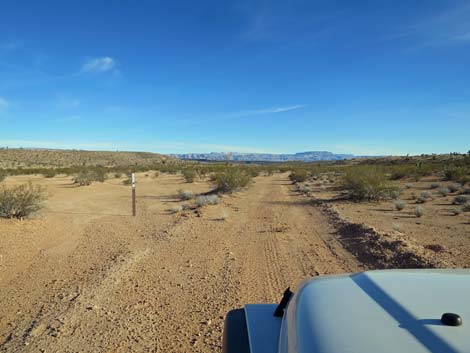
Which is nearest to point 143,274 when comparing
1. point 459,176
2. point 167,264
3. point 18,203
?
point 167,264

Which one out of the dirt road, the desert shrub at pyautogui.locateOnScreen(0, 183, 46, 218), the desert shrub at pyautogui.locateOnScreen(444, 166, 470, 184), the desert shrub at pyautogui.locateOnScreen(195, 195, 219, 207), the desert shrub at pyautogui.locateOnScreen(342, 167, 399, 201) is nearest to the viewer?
the dirt road

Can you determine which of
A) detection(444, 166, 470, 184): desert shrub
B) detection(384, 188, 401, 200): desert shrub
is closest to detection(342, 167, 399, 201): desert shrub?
detection(384, 188, 401, 200): desert shrub

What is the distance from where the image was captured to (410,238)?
956cm

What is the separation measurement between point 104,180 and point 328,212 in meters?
25.1

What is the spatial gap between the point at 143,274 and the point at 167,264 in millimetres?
720

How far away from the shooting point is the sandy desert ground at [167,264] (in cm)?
446

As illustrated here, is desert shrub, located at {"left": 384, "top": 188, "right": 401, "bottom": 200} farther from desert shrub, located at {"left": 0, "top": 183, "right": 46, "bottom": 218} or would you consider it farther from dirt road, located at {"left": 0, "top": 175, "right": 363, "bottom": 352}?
desert shrub, located at {"left": 0, "top": 183, "right": 46, "bottom": 218}

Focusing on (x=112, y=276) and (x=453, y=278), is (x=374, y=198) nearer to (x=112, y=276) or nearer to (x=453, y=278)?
(x=112, y=276)

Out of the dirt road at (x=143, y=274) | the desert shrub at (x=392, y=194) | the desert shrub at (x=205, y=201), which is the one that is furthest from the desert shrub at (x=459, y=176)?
the dirt road at (x=143, y=274)

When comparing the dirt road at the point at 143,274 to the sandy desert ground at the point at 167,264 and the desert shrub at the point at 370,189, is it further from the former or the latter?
the desert shrub at the point at 370,189

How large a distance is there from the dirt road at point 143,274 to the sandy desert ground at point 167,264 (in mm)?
20

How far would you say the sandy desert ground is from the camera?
446 cm

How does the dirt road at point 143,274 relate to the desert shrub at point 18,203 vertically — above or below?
below

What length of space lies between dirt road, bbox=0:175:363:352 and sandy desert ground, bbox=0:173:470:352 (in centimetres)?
2
